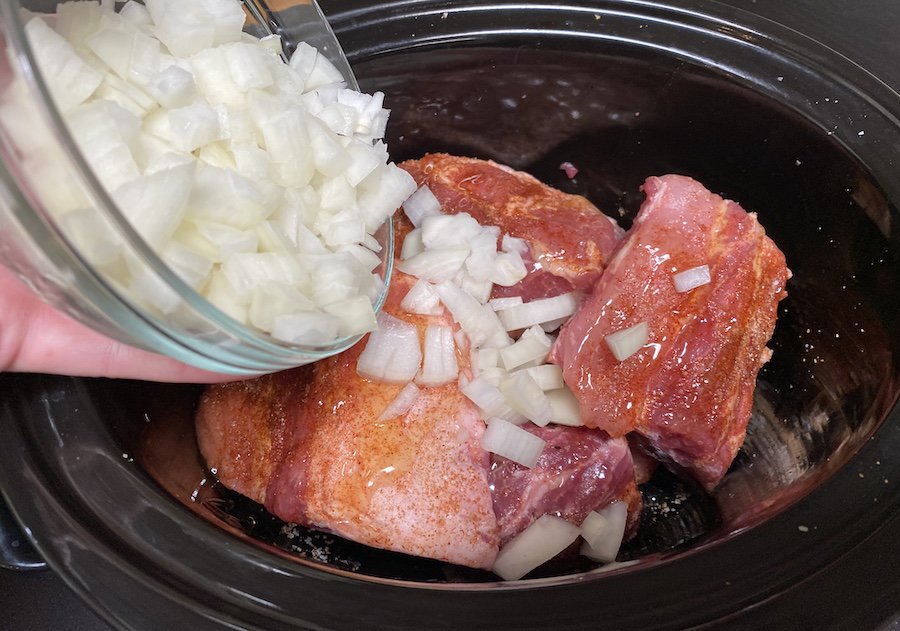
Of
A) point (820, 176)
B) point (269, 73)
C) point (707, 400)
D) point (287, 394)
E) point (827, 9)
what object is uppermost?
→ point (827, 9)

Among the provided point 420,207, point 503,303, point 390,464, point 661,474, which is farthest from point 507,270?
point 661,474

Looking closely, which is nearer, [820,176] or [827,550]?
[827,550]

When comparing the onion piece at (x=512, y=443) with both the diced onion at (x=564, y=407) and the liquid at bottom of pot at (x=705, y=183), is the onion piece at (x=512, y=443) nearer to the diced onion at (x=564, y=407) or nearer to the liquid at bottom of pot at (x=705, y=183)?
the diced onion at (x=564, y=407)

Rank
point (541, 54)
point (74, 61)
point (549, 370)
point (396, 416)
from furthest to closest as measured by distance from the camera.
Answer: point (541, 54) → point (549, 370) → point (396, 416) → point (74, 61)

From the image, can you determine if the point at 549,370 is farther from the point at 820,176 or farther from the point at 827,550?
the point at 820,176

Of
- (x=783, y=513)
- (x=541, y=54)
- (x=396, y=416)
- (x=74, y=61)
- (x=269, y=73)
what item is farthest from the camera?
(x=541, y=54)

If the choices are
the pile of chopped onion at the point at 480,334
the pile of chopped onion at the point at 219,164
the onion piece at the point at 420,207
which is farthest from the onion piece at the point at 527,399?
the onion piece at the point at 420,207

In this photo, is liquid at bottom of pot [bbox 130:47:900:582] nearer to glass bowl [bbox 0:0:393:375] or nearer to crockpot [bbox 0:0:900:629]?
crockpot [bbox 0:0:900:629]

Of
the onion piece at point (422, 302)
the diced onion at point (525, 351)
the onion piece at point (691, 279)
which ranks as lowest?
the diced onion at point (525, 351)

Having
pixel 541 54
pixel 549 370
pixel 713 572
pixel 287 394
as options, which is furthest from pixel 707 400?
pixel 541 54
